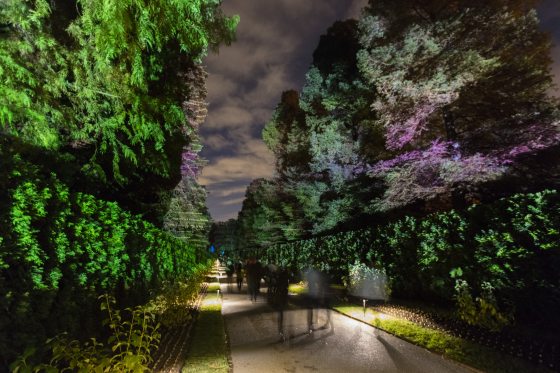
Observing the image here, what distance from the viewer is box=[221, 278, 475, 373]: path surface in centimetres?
644

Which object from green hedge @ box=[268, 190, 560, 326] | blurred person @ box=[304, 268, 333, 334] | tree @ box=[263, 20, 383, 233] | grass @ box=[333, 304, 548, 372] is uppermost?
tree @ box=[263, 20, 383, 233]

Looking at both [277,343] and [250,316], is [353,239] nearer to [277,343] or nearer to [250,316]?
[250,316]

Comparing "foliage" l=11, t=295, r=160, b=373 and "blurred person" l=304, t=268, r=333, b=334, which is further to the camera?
"blurred person" l=304, t=268, r=333, b=334

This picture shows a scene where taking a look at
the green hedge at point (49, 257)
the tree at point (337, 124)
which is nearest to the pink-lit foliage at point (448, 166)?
the tree at point (337, 124)

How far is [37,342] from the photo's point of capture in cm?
443

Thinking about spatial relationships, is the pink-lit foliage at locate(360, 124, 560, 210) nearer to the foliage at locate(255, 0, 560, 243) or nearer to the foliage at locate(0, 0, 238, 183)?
the foliage at locate(255, 0, 560, 243)

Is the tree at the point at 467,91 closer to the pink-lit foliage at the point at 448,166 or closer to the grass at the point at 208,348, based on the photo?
the pink-lit foliage at the point at 448,166

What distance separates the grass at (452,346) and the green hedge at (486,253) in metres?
1.14

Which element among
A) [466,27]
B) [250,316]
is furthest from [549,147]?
[250,316]

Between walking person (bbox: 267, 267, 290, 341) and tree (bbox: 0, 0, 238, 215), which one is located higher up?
tree (bbox: 0, 0, 238, 215)

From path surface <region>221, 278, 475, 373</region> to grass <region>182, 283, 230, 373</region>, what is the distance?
252 mm

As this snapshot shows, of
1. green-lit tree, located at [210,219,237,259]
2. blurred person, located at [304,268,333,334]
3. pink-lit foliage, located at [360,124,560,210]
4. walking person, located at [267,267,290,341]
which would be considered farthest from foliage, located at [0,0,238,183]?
green-lit tree, located at [210,219,237,259]

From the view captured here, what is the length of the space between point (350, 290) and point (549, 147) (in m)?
9.59

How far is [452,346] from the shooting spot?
7535mm
